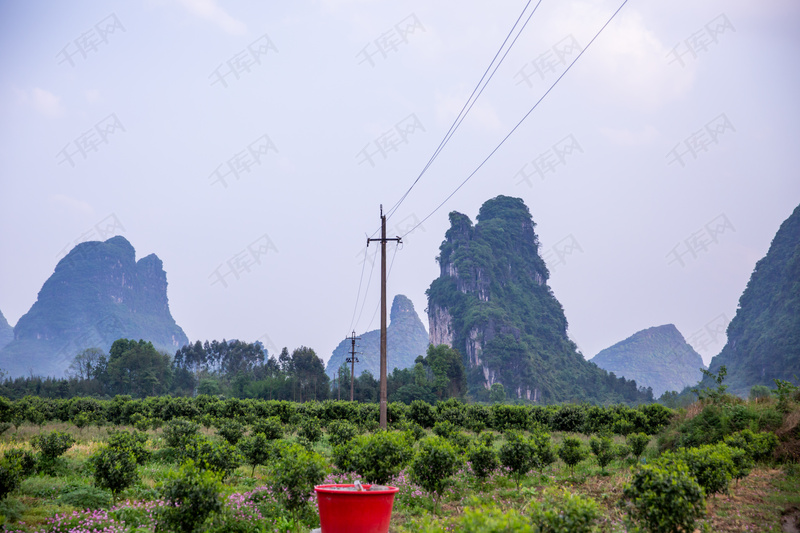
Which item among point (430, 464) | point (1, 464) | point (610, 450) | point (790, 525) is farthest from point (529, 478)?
point (1, 464)

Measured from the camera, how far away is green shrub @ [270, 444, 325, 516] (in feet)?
27.8

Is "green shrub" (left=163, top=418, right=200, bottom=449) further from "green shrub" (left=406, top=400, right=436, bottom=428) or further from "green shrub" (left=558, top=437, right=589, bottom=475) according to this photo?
"green shrub" (left=406, top=400, right=436, bottom=428)

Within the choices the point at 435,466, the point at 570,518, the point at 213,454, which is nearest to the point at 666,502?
the point at 570,518

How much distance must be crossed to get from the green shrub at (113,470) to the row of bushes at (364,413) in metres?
18.1

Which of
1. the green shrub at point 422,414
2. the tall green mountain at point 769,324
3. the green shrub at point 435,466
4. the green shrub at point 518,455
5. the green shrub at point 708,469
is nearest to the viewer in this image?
the green shrub at point 708,469

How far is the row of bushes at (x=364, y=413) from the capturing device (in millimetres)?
26750

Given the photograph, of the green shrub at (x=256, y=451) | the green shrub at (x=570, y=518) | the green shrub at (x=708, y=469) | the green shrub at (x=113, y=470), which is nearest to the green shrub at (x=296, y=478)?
the green shrub at (x=113, y=470)

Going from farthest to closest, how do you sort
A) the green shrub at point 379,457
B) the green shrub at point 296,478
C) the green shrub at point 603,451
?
the green shrub at point 603,451 → the green shrub at point 379,457 → the green shrub at point 296,478

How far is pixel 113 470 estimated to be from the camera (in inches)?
392

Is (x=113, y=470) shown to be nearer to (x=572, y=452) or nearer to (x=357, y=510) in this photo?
(x=357, y=510)

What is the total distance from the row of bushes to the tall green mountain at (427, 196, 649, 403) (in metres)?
94.3

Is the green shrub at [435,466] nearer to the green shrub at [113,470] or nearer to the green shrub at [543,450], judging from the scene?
the green shrub at [543,450]

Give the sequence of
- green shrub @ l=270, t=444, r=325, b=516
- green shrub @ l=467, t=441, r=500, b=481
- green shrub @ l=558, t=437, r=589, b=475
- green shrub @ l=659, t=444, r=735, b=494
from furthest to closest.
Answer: green shrub @ l=558, t=437, r=589, b=475 < green shrub @ l=467, t=441, r=500, b=481 < green shrub @ l=659, t=444, r=735, b=494 < green shrub @ l=270, t=444, r=325, b=516

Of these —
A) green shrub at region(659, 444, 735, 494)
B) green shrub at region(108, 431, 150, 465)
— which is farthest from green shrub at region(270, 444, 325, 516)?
green shrub at region(659, 444, 735, 494)
